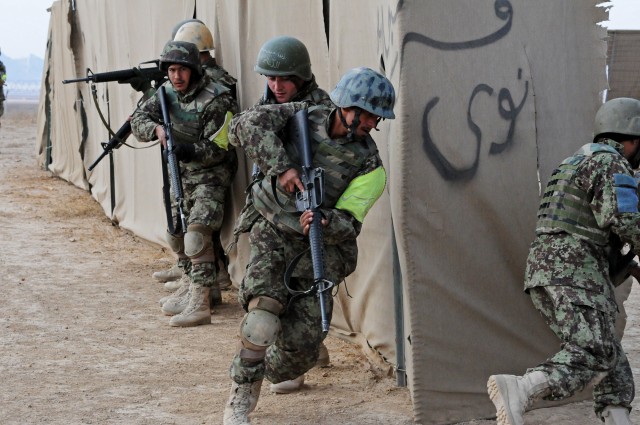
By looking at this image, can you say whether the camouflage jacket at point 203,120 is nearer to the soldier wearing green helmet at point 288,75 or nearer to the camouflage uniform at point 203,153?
the camouflage uniform at point 203,153

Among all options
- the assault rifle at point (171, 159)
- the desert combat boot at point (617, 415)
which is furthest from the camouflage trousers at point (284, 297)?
the assault rifle at point (171, 159)

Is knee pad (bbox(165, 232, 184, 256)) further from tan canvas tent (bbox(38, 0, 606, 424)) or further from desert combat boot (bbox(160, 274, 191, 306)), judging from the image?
tan canvas tent (bbox(38, 0, 606, 424))

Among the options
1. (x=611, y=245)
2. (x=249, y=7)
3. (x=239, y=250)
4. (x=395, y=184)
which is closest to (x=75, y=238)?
(x=239, y=250)

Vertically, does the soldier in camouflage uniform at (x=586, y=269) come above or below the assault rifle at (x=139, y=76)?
below

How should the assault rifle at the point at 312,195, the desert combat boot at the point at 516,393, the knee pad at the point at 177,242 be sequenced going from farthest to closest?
the knee pad at the point at 177,242
the assault rifle at the point at 312,195
the desert combat boot at the point at 516,393

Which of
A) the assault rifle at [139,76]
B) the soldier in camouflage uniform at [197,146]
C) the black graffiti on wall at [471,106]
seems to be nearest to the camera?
the black graffiti on wall at [471,106]

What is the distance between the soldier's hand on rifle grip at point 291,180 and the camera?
13.8 ft

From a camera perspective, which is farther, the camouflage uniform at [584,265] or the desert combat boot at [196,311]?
the desert combat boot at [196,311]

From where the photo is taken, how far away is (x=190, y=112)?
253 inches

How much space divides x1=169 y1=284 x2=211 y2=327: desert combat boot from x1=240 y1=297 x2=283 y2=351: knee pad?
84.9 inches

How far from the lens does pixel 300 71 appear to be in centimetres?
509

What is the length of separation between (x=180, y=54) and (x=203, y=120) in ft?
1.55

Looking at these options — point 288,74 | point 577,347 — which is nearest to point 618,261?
point 577,347

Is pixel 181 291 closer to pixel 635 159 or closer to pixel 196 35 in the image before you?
pixel 196 35
